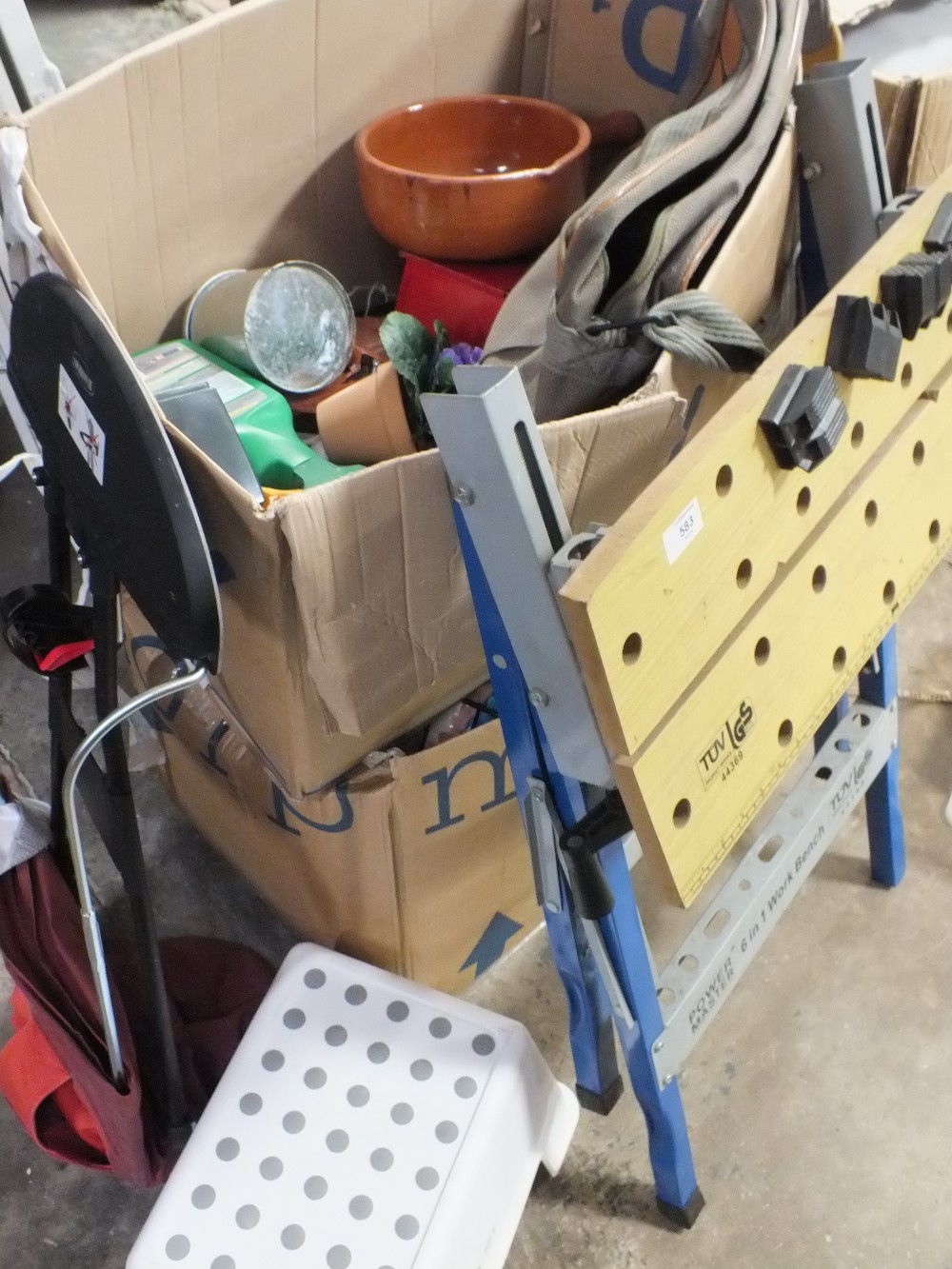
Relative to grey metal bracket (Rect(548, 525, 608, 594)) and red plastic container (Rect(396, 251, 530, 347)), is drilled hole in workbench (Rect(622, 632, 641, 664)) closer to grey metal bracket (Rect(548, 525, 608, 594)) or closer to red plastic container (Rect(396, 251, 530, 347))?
grey metal bracket (Rect(548, 525, 608, 594))

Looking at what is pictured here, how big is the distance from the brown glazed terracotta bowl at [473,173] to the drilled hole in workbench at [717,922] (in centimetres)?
68

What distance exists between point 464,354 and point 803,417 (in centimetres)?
36

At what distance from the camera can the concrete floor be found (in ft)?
3.59

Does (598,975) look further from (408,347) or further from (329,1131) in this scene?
(408,347)

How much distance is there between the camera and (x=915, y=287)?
755 millimetres

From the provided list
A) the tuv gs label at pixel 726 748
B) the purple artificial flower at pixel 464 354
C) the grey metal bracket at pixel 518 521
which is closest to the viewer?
the grey metal bracket at pixel 518 521

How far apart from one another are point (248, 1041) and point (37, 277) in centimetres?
67

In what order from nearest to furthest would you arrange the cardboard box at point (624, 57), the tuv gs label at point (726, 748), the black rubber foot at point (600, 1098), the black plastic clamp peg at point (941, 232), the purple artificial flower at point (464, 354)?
the tuv gs label at point (726, 748) < the black plastic clamp peg at point (941, 232) < the purple artificial flower at point (464, 354) < the cardboard box at point (624, 57) < the black rubber foot at point (600, 1098)

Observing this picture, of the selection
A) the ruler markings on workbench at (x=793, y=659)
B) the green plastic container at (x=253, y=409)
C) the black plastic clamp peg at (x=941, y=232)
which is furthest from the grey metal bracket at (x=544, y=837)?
the black plastic clamp peg at (x=941, y=232)

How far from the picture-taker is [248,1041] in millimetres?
980

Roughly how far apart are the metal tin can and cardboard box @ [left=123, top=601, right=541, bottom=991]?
299 millimetres

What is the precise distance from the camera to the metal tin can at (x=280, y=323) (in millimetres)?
987

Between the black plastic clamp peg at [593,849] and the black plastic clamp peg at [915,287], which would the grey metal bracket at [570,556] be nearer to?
the black plastic clamp peg at [593,849]

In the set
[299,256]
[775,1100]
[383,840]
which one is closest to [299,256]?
[299,256]
